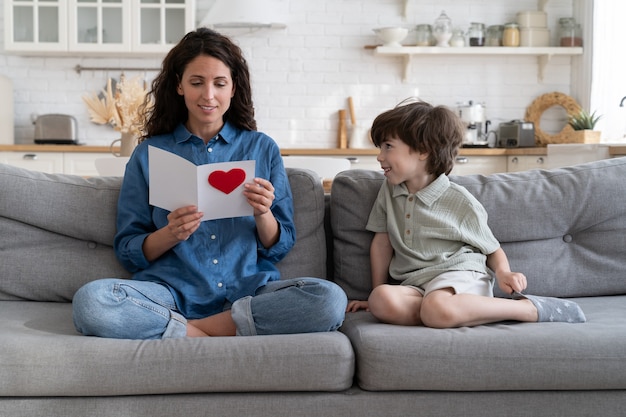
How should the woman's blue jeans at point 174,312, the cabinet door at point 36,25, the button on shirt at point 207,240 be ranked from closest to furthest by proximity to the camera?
the woman's blue jeans at point 174,312
the button on shirt at point 207,240
the cabinet door at point 36,25

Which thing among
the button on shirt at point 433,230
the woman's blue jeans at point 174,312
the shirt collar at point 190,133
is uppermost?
the shirt collar at point 190,133

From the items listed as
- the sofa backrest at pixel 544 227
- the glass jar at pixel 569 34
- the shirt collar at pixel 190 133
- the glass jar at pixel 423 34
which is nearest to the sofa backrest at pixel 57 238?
the sofa backrest at pixel 544 227

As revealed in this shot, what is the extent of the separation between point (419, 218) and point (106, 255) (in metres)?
0.95

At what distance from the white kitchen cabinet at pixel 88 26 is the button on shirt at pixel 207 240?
3.31 meters

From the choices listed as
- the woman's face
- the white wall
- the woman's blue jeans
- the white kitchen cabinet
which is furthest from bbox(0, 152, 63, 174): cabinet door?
the woman's blue jeans

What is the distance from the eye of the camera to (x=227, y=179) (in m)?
1.95

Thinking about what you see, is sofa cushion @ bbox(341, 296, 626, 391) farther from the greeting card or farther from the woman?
the greeting card

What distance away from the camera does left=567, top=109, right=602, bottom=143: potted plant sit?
496cm

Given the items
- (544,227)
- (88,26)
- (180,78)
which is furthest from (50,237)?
(88,26)

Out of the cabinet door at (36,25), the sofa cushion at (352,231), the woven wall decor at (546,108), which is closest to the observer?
the sofa cushion at (352,231)

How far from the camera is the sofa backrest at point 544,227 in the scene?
2.37m

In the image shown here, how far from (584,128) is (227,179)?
3776 mm

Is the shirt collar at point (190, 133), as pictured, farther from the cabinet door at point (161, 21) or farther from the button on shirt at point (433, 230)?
the cabinet door at point (161, 21)

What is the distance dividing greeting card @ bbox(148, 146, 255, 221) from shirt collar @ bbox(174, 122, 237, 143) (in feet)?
1.13
